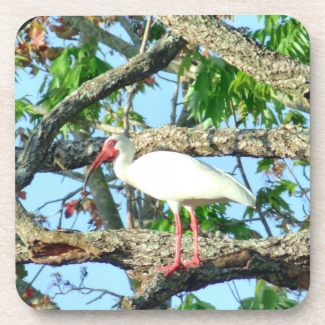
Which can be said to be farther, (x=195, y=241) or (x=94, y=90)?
(x=94, y=90)

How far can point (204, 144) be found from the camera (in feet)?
7.68

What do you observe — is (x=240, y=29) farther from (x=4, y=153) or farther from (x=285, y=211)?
(x=4, y=153)

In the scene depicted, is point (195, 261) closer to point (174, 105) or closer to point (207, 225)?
point (207, 225)

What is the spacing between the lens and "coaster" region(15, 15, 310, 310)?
2.26 m

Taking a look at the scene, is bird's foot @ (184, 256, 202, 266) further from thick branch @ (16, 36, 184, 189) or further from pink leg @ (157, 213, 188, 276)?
thick branch @ (16, 36, 184, 189)

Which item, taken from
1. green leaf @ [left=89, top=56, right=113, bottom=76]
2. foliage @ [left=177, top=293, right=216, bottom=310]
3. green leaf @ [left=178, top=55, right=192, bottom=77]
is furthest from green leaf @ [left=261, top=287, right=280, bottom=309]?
green leaf @ [left=89, top=56, right=113, bottom=76]

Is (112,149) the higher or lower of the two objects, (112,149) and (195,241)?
the higher

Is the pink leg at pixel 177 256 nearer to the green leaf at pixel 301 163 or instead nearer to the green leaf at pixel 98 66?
the green leaf at pixel 301 163

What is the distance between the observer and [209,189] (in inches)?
87.5

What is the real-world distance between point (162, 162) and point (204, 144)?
0.51 feet

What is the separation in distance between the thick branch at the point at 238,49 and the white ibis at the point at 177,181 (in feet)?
1.11

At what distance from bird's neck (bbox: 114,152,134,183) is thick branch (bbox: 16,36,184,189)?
22 centimetres

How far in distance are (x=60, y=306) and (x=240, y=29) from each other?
1007 millimetres

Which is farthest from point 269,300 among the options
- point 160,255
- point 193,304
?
point 160,255
